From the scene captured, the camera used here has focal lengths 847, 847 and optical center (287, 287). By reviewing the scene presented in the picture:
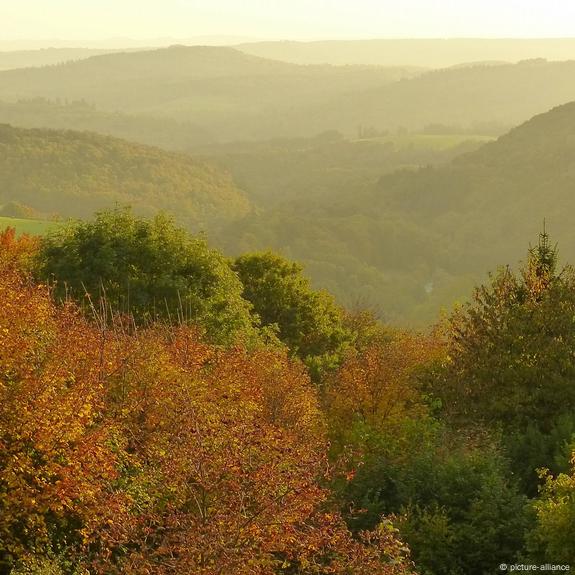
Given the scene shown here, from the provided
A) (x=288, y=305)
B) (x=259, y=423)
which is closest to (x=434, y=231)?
(x=288, y=305)

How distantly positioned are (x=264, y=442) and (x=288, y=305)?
3381cm

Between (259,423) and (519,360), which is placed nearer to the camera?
(259,423)

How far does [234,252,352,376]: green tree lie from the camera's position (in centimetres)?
4881

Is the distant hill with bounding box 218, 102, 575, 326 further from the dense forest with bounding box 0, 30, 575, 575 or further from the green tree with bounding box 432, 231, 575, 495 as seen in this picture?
the green tree with bounding box 432, 231, 575, 495

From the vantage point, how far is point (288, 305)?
49.0m

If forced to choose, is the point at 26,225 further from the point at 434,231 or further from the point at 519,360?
the point at 434,231

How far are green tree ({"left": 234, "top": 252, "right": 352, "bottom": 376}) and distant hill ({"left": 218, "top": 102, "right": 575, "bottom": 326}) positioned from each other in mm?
74082

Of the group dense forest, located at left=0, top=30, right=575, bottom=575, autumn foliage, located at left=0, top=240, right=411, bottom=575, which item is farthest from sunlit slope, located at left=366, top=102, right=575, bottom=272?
autumn foliage, located at left=0, top=240, right=411, bottom=575

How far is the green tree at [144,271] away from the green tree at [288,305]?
686 cm

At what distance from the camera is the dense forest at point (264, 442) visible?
1411 cm

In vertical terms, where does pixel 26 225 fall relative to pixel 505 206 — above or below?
above

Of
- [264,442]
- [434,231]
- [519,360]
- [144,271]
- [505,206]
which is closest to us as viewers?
[264,442]

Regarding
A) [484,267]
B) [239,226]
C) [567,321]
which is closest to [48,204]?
[239,226]

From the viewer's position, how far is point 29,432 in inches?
609
